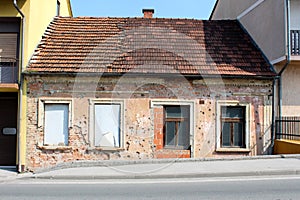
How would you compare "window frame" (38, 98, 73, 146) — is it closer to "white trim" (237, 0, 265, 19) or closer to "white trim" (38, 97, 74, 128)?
"white trim" (38, 97, 74, 128)

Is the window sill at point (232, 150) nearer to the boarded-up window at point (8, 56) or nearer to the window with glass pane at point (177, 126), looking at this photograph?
the window with glass pane at point (177, 126)

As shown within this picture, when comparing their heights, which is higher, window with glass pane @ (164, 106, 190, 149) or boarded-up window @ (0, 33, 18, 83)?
boarded-up window @ (0, 33, 18, 83)

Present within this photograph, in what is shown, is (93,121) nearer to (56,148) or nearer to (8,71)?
(56,148)

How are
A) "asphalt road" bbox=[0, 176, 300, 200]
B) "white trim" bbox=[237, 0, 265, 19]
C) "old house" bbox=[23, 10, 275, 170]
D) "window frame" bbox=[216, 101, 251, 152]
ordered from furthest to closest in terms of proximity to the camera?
"white trim" bbox=[237, 0, 265, 19], "window frame" bbox=[216, 101, 251, 152], "old house" bbox=[23, 10, 275, 170], "asphalt road" bbox=[0, 176, 300, 200]

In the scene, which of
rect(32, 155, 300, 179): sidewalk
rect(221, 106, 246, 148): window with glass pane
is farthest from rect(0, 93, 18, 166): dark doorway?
rect(221, 106, 246, 148): window with glass pane

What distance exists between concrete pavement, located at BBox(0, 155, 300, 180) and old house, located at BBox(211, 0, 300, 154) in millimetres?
1514

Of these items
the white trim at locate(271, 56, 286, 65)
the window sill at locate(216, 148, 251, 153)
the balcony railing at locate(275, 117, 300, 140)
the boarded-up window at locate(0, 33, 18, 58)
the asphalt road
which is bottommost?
the asphalt road

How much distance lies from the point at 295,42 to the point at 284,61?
32.8 inches

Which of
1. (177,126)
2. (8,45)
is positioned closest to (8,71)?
(8,45)

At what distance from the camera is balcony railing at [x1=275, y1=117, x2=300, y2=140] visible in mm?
11109

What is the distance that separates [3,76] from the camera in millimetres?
10531

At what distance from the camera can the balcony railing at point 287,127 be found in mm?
11109

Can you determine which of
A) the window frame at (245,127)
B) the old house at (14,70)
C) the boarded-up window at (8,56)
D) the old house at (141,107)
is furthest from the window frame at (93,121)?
the window frame at (245,127)

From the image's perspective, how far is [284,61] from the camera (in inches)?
436
